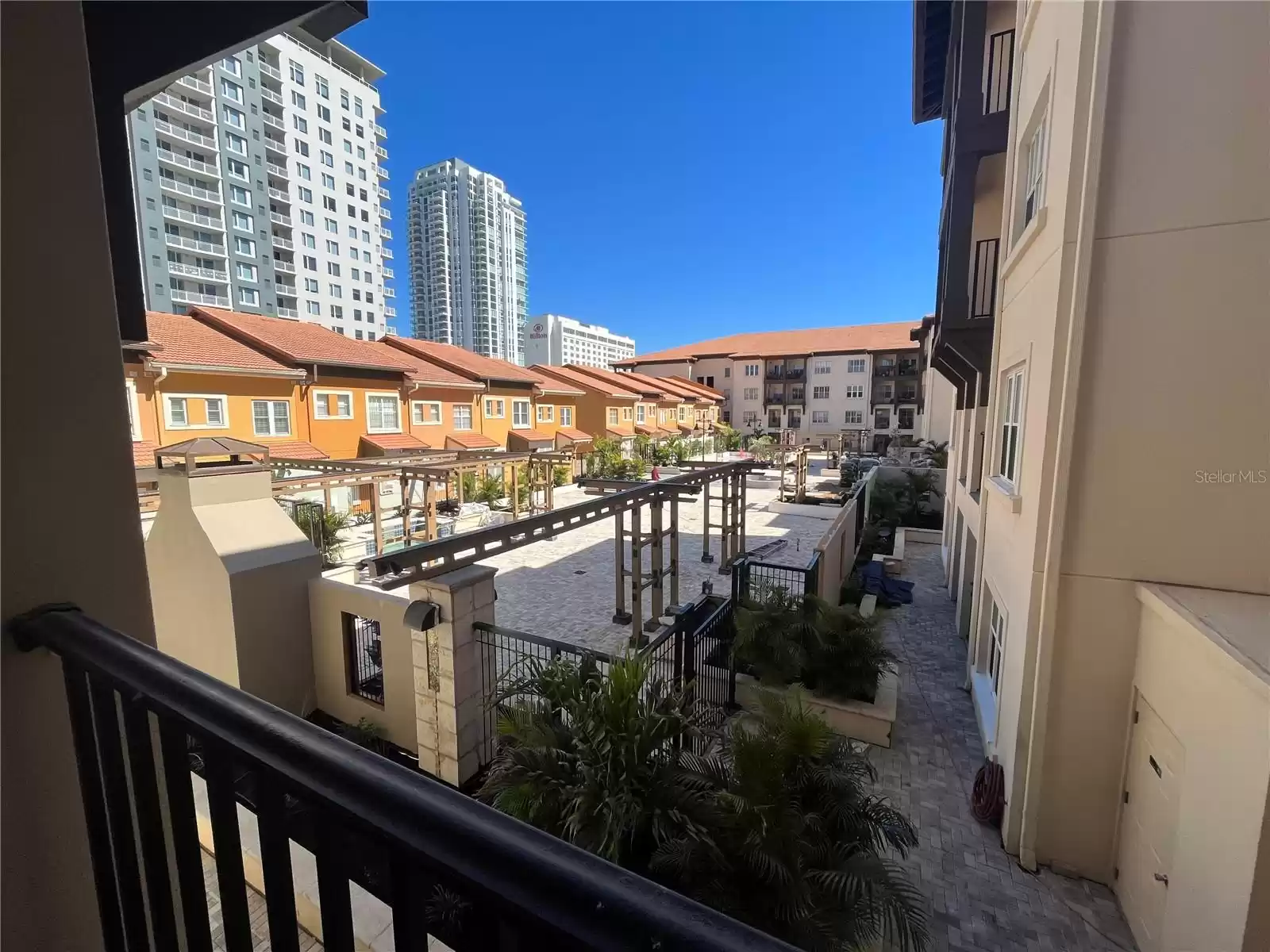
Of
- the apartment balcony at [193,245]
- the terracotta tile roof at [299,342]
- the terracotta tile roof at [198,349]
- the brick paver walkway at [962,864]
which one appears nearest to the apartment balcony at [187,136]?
the apartment balcony at [193,245]

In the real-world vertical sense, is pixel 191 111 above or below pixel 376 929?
above

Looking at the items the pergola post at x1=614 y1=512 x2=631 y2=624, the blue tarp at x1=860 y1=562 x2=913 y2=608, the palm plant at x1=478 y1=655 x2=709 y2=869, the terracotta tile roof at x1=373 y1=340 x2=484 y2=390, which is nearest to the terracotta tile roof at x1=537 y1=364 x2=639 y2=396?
the terracotta tile roof at x1=373 y1=340 x2=484 y2=390

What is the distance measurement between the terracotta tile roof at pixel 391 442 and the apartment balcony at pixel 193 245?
134ft

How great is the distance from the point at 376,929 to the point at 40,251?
390 cm

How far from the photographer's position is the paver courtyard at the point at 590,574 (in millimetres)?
10508

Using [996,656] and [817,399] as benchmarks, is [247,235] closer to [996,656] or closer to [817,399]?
[817,399]

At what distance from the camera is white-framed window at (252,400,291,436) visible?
60.2ft

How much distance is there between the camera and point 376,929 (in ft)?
11.1

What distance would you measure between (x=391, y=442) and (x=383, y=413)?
1.53 m

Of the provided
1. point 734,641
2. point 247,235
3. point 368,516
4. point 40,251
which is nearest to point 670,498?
point 734,641

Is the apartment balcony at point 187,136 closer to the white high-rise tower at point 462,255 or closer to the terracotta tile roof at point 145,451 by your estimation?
the terracotta tile roof at point 145,451

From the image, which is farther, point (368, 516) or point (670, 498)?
point (368, 516)

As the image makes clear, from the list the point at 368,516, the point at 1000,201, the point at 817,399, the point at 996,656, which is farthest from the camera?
the point at 817,399

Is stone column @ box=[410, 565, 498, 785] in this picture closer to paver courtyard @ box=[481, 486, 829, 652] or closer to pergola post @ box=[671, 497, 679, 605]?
paver courtyard @ box=[481, 486, 829, 652]
